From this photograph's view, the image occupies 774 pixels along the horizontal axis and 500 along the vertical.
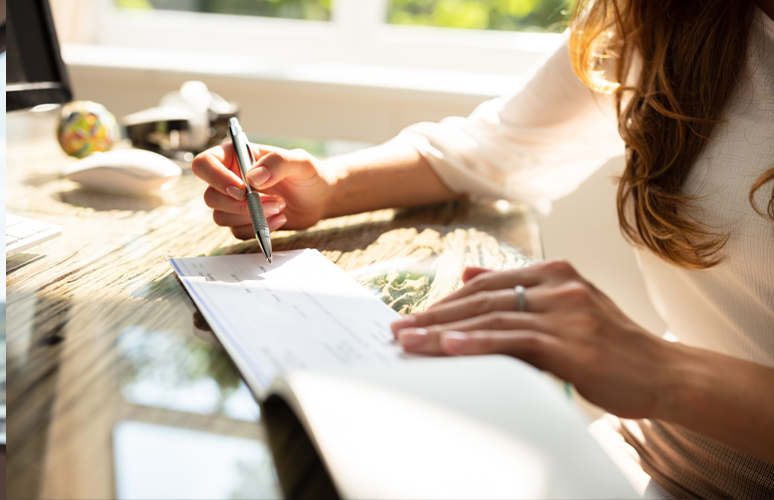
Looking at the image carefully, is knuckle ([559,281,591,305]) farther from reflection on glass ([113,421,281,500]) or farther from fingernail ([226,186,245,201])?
fingernail ([226,186,245,201])

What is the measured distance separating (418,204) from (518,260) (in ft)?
0.79

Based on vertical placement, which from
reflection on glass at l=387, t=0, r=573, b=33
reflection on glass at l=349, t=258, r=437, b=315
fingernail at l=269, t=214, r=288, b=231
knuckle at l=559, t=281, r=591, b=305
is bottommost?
reflection on glass at l=349, t=258, r=437, b=315

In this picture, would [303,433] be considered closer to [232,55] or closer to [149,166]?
[149,166]

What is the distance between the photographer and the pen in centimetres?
56

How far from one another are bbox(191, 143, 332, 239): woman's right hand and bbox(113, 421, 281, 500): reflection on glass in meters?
0.35

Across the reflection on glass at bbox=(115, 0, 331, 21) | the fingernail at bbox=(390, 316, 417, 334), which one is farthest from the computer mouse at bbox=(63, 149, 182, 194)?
the reflection on glass at bbox=(115, 0, 331, 21)

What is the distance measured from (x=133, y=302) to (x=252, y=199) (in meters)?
0.17

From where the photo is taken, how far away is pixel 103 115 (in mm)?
966

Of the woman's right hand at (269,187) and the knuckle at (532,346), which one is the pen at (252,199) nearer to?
the woman's right hand at (269,187)

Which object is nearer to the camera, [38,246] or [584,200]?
[38,246]

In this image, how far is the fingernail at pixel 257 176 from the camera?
0.61 metres

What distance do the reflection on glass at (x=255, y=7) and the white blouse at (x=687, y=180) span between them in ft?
3.81

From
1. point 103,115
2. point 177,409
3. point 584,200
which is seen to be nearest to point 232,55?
point 103,115

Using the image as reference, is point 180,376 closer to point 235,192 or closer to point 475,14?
point 235,192
